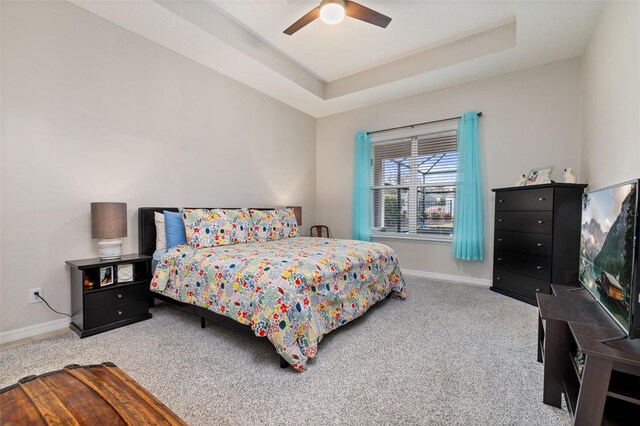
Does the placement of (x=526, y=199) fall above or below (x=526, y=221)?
above

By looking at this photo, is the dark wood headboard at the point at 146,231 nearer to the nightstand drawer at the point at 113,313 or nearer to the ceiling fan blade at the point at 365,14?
the nightstand drawer at the point at 113,313

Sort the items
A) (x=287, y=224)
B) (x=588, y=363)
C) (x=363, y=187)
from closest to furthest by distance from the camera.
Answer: (x=588, y=363)
(x=287, y=224)
(x=363, y=187)

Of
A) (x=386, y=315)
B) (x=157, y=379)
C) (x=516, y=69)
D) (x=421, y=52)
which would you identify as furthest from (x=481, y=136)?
(x=157, y=379)

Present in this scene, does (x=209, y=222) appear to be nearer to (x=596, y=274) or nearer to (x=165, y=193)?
(x=165, y=193)

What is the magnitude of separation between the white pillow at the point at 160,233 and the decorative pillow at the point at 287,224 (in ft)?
4.53

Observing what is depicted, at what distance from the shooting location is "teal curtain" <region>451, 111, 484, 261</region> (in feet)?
12.2

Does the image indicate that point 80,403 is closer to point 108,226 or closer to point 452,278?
point 108,226

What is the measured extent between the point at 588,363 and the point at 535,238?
2.34m

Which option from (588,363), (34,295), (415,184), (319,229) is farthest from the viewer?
(319,229)

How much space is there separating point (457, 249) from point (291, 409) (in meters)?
3.22

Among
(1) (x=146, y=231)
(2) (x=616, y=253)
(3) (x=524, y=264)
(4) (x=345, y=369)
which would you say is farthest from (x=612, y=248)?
(1) (x=146, y=231)

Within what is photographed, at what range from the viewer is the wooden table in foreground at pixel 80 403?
798 millimetres

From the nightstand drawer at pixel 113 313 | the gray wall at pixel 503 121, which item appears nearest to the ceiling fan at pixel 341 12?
the gray wall at pixel 503 121

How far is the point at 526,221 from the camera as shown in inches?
121
